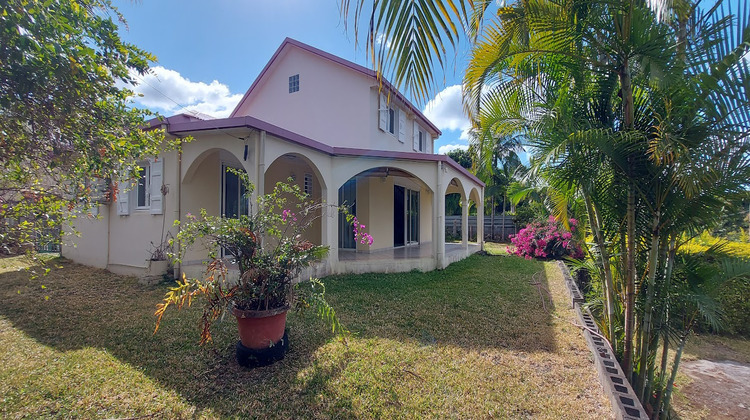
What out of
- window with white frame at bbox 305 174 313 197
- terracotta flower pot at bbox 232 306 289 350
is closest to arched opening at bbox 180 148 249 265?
window with white frame at bbox 305 174 313 197

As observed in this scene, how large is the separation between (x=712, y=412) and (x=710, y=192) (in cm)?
261

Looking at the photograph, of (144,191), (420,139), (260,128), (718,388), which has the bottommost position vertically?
(718,388)

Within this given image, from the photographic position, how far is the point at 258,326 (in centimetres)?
361

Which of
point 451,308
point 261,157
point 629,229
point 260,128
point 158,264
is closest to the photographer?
point 629,229

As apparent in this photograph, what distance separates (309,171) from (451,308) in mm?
6920

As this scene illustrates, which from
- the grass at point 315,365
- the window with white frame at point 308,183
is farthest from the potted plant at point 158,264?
the window with white frame at point 308,183

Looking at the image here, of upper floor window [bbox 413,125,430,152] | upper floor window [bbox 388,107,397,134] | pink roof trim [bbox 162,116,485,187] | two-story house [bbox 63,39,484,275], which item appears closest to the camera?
pink roof trim [bbox 162,116,485,187]

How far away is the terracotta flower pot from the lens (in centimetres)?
356

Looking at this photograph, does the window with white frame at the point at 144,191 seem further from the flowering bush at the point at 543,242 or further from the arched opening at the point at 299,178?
the flowering bush at the point at 543,242

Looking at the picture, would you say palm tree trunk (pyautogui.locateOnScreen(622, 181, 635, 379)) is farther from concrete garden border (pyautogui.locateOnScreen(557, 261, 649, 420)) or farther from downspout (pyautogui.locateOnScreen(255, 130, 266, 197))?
downspout (pyautogui.locateOnScreen(255, 130, 266, 197))

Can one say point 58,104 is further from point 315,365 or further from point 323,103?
point 323,103

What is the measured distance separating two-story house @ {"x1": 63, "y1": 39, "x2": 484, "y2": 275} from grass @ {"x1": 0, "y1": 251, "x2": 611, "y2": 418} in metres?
1.62

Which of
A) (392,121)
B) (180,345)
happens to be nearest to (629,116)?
(180,345)

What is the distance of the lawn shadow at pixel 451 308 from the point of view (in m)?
4.64
